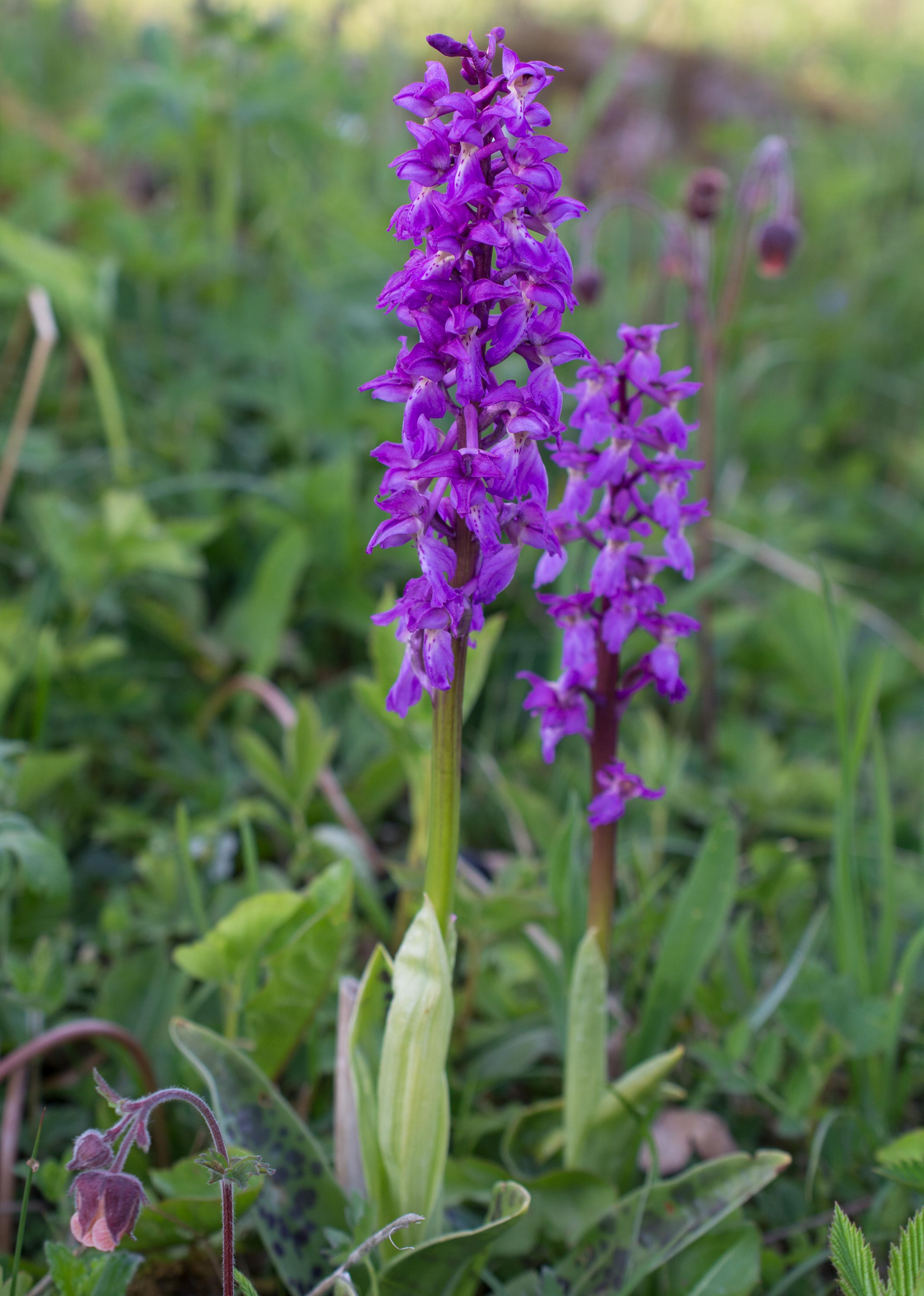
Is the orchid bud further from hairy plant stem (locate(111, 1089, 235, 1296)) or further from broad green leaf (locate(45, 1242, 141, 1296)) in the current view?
broad green leaf (locate(45, 1242, 141, 1296))

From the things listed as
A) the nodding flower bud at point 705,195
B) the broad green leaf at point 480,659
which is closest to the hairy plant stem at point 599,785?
the broad green leaf at point 480,659

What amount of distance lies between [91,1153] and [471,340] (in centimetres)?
99

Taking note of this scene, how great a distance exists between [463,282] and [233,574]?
2283 mm

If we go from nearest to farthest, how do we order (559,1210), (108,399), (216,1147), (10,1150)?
(216,1147), (559,1210), (10,1150), (108,399)

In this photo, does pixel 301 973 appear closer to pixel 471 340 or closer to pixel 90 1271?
pixel 90 1271

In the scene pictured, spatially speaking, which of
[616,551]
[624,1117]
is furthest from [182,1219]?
[616,551]

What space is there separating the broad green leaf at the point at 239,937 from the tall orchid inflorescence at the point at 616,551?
0.53 m

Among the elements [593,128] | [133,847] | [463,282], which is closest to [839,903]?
[463,282]

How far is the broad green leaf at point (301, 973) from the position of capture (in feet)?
5.38

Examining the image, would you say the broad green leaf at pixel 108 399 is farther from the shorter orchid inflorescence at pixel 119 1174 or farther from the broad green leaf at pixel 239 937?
the shorter orchid inflorescence at pixel 119 1174

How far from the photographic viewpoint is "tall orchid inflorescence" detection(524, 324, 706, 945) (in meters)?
1.42

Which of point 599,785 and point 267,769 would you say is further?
point 267,769

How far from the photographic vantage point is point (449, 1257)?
55.9 inches

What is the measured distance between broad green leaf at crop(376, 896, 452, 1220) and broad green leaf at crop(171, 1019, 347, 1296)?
0.18m
